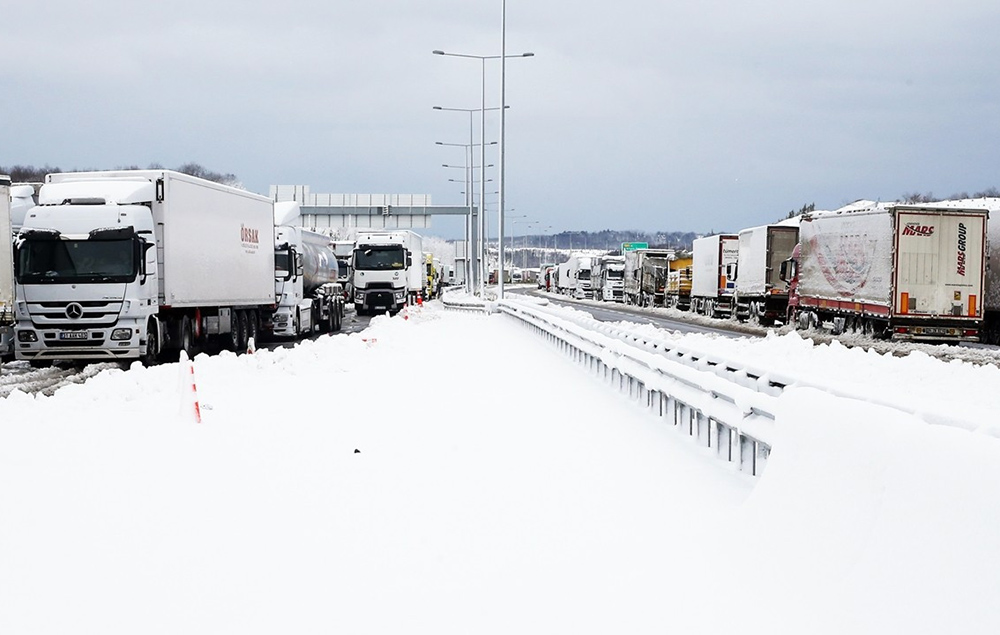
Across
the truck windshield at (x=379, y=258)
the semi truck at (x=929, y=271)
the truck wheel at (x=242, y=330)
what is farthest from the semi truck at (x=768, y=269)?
the truck wheel at (x=242, y=330)

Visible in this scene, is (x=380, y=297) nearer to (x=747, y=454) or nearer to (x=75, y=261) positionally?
(x=75, y=261)

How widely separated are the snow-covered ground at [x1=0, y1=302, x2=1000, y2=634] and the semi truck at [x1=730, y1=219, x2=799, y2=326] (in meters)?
31.9

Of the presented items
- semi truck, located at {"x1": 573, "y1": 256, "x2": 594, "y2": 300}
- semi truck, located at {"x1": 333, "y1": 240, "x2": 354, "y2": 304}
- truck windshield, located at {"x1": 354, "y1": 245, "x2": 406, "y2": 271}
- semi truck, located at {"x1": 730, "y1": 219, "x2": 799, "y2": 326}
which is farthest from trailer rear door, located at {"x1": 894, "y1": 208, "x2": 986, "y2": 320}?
semi truck, located at {"x1": 573, "y1": 256, "x2": 594, "y2": 300}

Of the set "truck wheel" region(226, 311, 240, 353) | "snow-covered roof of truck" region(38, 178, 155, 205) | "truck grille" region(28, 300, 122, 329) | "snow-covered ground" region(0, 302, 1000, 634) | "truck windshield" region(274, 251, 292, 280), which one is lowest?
"truck wheel" region(226, 311, 240, 353)

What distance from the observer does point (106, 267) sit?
2242cm

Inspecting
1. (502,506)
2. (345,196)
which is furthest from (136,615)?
(345,196)

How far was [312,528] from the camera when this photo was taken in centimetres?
727

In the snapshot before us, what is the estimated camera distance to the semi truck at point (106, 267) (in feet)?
73.1

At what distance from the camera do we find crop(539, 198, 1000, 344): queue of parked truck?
98.0 ft

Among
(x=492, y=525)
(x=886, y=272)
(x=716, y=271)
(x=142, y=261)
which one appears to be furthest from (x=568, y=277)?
(x=492, y=525)

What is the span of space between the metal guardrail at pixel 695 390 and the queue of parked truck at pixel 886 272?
44.1 ft

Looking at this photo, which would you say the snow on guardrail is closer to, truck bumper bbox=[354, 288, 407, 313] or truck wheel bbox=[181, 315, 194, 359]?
truck wheel bbox=[181, 315, 194, 359]

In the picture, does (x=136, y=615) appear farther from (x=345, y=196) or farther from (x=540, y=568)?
(x=345, y=196)

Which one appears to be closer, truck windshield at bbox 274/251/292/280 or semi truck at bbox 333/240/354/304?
truck windshield at bbox 274/251/292/280
